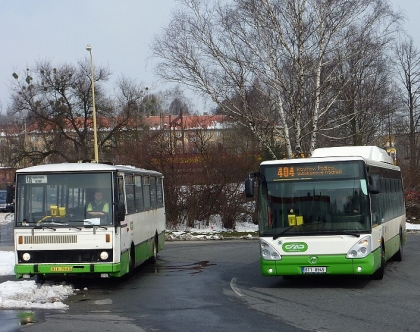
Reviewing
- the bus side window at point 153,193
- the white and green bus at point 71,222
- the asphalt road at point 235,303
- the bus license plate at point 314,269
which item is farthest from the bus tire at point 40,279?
the bus license plate at point 314,269

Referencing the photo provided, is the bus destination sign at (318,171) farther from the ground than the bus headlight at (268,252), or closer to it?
farther from the ground

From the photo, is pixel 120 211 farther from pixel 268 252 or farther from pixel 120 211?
pixel 268 252

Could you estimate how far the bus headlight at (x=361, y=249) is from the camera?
14117mm

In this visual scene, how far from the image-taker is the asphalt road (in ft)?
35.1

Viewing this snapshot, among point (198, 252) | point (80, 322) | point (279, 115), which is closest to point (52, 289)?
point (80, 322)

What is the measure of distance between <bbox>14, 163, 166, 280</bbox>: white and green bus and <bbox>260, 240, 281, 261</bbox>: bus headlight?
9.94ft

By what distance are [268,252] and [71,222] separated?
4075 mm

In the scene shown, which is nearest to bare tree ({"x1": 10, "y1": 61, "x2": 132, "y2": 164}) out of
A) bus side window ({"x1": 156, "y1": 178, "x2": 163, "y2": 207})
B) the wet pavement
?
the wet pavement

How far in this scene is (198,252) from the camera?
25.0 meters

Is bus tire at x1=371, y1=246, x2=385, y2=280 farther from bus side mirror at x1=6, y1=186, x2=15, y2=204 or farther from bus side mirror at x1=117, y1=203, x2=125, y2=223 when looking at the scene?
bus side mirror at x1=6, y1=186, x2=15, y2=204

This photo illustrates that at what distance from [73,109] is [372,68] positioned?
92.0ft

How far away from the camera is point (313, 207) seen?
47.7 ft

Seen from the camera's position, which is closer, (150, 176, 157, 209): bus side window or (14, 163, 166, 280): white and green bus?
(14, 163, 166, 280): white and green bus

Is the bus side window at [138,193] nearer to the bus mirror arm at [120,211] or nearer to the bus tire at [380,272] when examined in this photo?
the bus mirror arm at [120,211]
